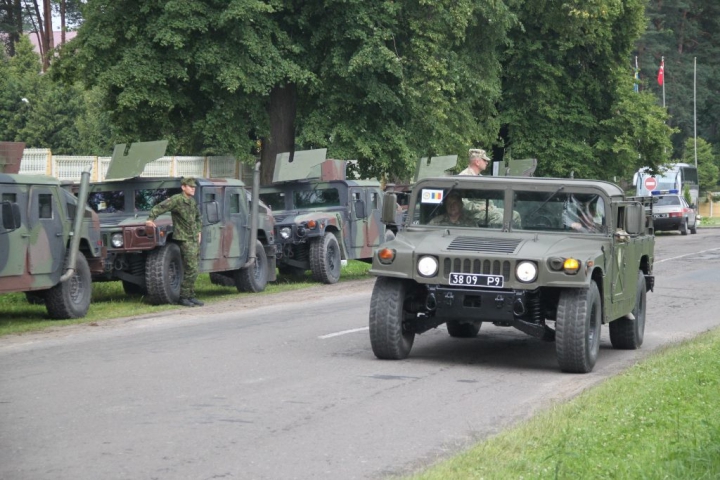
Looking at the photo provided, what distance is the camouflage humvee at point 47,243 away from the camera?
15.7 meters

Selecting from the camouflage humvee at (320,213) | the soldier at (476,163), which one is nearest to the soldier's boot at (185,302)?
the camouflage humvee at (320,213)

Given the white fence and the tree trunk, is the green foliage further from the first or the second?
the tree trunk

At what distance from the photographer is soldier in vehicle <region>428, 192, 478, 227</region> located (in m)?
12.6

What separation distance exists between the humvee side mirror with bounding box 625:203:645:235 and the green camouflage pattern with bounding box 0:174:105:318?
303 inches

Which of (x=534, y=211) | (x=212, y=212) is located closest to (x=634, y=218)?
(x=534, y=211)

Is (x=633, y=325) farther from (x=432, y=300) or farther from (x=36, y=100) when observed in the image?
(x=36, y=100)

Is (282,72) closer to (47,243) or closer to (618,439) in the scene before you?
(47,243)

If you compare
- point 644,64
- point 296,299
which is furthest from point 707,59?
point 296,299

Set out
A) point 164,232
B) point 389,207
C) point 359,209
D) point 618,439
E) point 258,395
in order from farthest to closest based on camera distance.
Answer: point 359,209, point 164,232, point 389,207, point 258,395, point 618,439

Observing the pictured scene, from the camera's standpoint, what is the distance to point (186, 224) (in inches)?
734

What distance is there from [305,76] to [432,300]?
20.3 metres

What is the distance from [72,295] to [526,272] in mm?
8153

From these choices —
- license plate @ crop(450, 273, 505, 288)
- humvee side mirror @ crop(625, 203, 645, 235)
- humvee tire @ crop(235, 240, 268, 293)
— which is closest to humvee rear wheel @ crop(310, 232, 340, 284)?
humvee tire @ crop(235, 240, 268, 293)

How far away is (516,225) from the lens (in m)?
12.4
